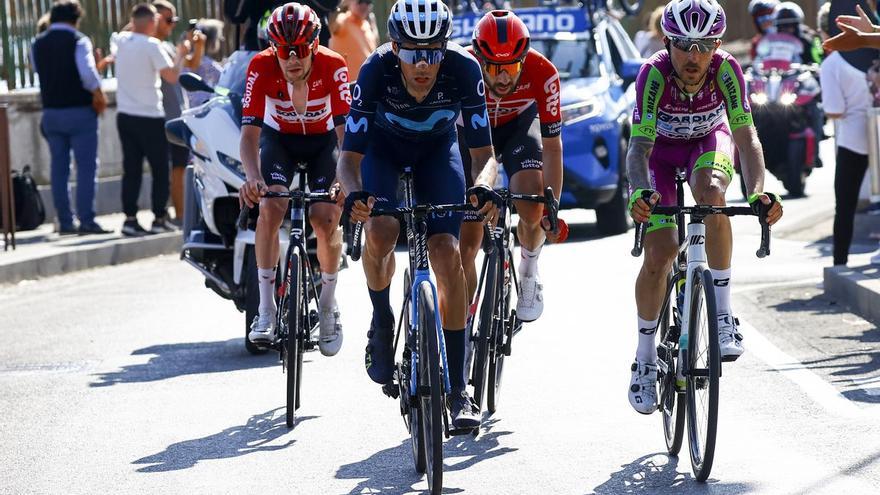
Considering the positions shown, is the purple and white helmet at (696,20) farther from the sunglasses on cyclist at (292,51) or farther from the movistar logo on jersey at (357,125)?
the sunglasses on cyclist at (292,51)

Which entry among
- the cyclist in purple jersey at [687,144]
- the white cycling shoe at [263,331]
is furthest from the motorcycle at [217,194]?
the cyclist in purple jersey at [687,144]

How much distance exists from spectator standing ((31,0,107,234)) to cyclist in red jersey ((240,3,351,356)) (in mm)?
7980

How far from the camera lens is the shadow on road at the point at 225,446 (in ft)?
25.7

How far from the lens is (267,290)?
9.48m

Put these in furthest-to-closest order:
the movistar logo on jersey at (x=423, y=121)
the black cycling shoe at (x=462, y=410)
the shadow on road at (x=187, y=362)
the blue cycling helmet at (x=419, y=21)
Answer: the shadow on road at (x=187, y=362) < the movistar logo on jersey at (x=423, y=121) < the blue cycling helmet at (x=419, y=21) < the black cycling shoe at (x=462, y=410)

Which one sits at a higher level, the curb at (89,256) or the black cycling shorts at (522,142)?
the black cycling shorts at (522,142)

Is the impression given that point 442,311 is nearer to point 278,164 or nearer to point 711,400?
point 711,400

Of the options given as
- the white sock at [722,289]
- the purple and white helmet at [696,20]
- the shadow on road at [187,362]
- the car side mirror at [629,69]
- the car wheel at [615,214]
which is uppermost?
the purple and white helmet at [696,20]

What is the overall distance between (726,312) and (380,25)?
21.2m

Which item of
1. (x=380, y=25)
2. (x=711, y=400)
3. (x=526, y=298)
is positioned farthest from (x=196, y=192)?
(x=380, y=25)

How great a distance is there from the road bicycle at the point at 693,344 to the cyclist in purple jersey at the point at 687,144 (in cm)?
9

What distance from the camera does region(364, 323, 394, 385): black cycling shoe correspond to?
7.58 m

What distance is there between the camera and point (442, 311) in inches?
296

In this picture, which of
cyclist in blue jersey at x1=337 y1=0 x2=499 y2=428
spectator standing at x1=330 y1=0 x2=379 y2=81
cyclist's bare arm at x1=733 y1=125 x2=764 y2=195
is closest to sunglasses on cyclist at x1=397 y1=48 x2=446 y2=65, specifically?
cyclist in blue jersey at x1=337 y1=0 x2=499 y2=428
